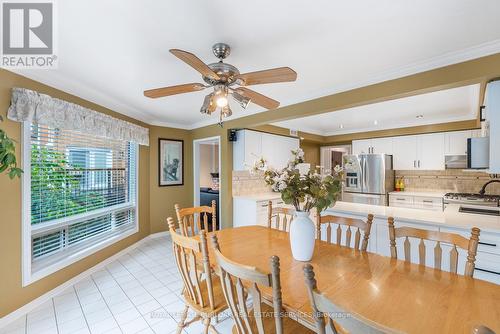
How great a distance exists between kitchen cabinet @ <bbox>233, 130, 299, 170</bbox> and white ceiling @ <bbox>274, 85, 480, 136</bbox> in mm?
401

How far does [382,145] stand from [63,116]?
18.0ft

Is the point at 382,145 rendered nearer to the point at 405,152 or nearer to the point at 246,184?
the point at 405,152

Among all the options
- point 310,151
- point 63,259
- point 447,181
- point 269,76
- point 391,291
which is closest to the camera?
point 391,291

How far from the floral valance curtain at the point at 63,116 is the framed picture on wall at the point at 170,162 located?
2.59ft

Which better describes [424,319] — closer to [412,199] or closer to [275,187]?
[275,187]

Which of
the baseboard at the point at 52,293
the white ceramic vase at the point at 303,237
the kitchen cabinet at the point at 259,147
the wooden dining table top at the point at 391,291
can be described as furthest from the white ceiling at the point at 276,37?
the baseboard at the point at 52,293

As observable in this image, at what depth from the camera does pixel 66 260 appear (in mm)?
2609

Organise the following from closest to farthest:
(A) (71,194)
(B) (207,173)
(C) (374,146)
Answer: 1. (A) (71,194)
2. (C) (374,146)
3. (B) (207,173)

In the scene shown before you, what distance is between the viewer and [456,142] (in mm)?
4082

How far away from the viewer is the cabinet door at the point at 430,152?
4262 millimetres

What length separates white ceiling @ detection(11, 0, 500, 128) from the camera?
1.35 m

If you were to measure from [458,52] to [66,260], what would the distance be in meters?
4.35

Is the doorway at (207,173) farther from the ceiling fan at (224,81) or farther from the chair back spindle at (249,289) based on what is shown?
the chair back spindle at (249,289)

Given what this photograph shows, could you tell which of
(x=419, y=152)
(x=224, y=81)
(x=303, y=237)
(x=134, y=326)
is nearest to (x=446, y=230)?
(x=303, y=237)
